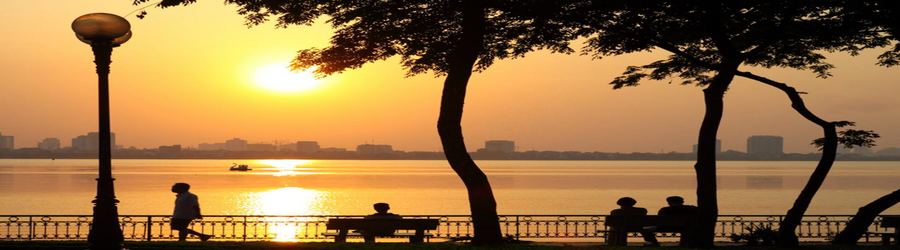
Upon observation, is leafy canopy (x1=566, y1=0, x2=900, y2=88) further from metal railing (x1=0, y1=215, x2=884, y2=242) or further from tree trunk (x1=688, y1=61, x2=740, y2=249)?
metal railing (x1=0, y1=215, x2=884, y2=242)

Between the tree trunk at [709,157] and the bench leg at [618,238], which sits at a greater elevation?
the tree trunk at [709,157]

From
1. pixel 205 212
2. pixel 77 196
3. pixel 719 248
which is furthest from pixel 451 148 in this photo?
pixel 77 196

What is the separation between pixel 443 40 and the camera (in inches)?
787

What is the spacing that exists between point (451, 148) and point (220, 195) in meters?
90.7

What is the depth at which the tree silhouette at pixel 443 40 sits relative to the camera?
697 inches

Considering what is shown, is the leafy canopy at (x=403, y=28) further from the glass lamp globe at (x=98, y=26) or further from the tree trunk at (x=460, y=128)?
the glass lamp globe at (x=98, y=26)

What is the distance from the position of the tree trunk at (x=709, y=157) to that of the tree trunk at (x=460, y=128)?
372 centimetres

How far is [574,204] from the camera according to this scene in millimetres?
90125

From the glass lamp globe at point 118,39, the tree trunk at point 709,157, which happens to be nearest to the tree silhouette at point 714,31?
the tree trunk at point 709,157

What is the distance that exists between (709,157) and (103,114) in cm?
1056

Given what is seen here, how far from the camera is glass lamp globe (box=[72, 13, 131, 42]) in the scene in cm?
1288

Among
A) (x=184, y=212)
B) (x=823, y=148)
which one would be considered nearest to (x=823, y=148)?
(x=823, y=148)

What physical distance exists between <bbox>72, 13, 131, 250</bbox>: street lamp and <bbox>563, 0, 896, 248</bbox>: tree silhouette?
28.4 feet

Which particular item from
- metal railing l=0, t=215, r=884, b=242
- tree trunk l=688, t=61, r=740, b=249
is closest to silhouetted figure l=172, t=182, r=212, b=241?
metal railing l=0, t=215, r=884, b=242
